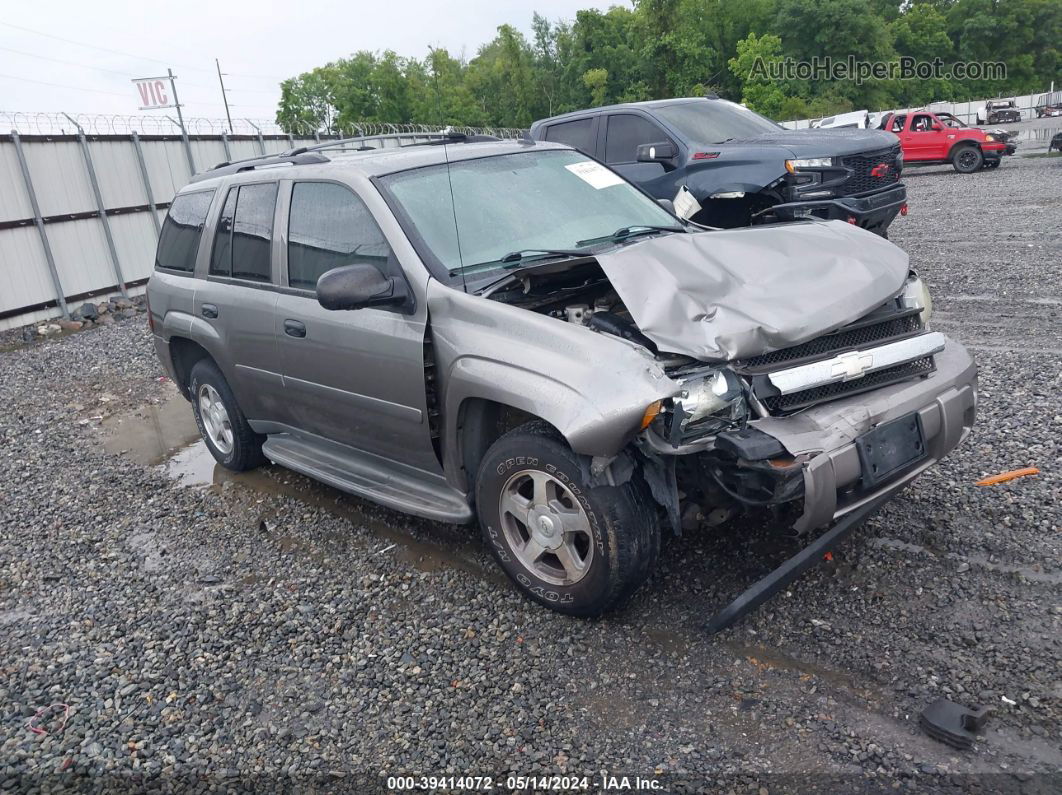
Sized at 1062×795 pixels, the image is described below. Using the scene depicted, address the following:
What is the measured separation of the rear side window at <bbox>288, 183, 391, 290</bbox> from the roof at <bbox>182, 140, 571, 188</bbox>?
5.1 inches

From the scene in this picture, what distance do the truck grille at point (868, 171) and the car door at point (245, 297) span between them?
6.30 m

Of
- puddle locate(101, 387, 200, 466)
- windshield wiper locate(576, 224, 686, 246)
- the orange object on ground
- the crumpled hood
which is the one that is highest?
windshield wiper locate(576, 224, 686, 246)

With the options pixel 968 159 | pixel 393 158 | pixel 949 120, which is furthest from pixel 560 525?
pixel 949 120

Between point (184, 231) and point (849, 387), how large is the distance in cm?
442

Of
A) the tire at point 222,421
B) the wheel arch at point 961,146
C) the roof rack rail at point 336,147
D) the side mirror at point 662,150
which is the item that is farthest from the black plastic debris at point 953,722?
the wheel arch at point 961,146

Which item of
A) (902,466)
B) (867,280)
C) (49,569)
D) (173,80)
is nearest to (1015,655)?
(902,466)

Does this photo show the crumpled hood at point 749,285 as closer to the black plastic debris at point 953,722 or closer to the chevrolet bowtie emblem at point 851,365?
the chevrolet bowtie emblem at point 851,365

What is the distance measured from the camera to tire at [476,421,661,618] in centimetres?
320

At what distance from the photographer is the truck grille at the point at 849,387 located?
319cm

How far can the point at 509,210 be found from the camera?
4211 mm

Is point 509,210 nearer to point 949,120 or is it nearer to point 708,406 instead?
point 708,406

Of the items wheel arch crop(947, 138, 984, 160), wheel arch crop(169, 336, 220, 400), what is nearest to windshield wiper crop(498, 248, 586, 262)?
wheel arch crop(169, 336, 220, 400)

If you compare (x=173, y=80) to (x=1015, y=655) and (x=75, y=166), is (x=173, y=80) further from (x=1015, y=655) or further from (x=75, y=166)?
(x=1015, y=655)

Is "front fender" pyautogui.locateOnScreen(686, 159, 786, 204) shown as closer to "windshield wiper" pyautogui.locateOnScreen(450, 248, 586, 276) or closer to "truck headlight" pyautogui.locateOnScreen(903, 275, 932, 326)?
"truck headlight" pyautogui.locateOnScreen(903, 275, 932, 326)
